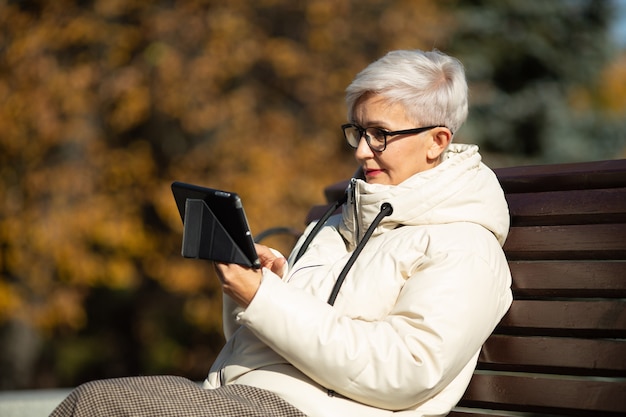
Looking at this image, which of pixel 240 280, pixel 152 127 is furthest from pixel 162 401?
pixel 152 127

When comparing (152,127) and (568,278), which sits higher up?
(568,278)

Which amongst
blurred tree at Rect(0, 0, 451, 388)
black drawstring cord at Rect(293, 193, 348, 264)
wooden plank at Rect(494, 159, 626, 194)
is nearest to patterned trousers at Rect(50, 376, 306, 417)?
black drawstring cord at Rect(293, 193, 348, 264)

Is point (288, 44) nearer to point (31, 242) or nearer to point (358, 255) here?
point (31, 242)

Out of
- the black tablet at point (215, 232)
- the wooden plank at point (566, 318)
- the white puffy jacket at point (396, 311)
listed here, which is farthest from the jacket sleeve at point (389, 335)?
the wooden plank at point (566, 318)

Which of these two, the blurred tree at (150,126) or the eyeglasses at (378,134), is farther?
the blurred tree at (150,126)

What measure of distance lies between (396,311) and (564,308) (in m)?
0.56

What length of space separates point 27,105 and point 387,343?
5.05m

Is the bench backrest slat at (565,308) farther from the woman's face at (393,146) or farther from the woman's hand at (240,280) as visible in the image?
the woman's hand at (240,280)

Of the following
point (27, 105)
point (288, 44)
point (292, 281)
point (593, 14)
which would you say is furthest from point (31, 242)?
point (593, 14)

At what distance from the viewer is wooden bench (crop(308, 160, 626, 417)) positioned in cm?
254

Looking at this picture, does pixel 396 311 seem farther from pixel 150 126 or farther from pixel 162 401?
pixel 150 126

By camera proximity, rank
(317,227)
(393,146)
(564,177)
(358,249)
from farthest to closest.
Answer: (317,227) < (564,177) < (393,146) < (358,249)

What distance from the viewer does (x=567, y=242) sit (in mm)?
2664

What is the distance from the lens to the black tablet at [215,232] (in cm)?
229
